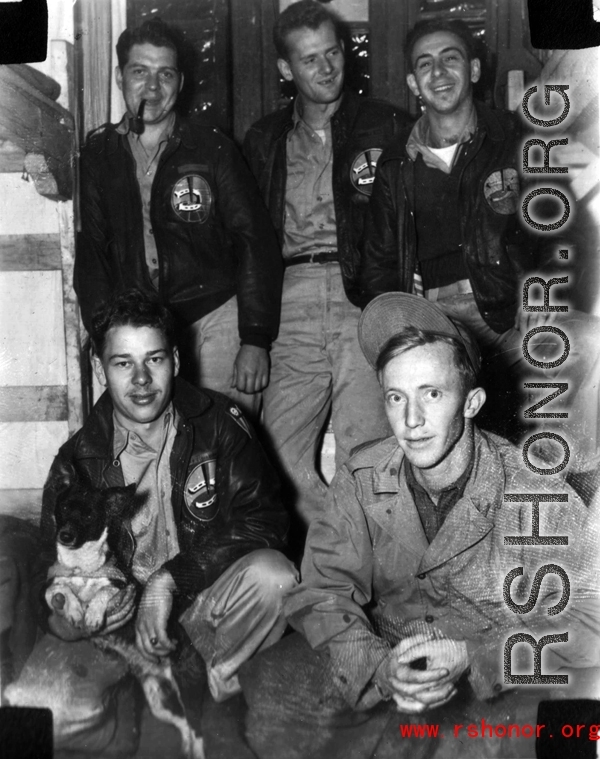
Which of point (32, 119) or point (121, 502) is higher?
point (32, 119)

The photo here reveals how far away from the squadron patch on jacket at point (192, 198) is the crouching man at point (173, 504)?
330 millimetres

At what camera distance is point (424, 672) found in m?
2.20

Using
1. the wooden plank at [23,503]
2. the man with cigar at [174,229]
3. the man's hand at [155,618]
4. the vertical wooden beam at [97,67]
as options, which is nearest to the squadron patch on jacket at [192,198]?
the man with cigar at [174,229]

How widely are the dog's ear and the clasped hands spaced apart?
2.77ft

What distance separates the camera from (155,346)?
2.57 metres

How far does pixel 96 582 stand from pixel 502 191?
1610mm

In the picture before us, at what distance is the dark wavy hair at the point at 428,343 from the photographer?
228 centimetres

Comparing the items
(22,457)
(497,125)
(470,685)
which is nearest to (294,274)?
(497,125)

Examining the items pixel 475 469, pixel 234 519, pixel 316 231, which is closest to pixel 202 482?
pixel 234 519

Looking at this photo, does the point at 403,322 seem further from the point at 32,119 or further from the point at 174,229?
the point at 32,119

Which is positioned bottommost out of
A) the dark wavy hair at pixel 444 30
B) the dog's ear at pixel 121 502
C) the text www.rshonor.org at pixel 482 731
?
the text www.rshonor.org at pixel 482 731

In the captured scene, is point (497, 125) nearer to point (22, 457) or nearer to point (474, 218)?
point (474, 218)

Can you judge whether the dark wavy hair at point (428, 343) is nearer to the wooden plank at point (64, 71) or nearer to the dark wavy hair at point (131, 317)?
the dark wavy hair at point (131, 317)

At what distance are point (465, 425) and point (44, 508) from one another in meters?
1.21
